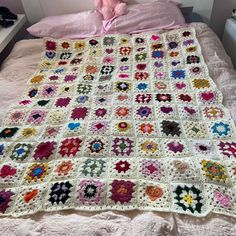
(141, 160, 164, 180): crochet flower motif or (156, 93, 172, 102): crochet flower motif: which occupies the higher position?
(141, 160, 164, 180): crochet flower motif

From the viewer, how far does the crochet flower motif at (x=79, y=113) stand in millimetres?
1316

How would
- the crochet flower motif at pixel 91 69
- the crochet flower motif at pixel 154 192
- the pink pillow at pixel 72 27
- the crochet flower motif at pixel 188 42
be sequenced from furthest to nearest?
1. the pink pillow at pixel 72 27
2. the crochet flower motif at pixel 188 42
3. the crochet flower motif at pixel 91 69
4. the crochet flower motif at pixel 154 192

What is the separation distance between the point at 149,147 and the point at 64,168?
1.18 feet

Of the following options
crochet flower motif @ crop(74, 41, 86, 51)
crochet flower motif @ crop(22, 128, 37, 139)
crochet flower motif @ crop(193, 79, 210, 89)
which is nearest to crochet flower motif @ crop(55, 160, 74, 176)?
crochet flower motif @ crop(22, 128, 37, 139)

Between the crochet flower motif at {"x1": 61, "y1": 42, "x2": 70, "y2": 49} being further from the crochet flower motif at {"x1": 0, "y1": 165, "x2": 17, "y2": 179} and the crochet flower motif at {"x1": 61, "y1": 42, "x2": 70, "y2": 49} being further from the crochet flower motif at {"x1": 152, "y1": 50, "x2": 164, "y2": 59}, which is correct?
the crochet flower motif at {"x1": 0, "y1": 165, "x2": 17, "y2": 179}

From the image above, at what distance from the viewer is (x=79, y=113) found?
4.39 feet

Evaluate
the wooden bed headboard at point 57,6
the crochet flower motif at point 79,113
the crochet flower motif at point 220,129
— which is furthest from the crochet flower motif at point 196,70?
the wooden bed headboard at point 57,6

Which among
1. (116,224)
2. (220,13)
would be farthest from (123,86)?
(220,13)

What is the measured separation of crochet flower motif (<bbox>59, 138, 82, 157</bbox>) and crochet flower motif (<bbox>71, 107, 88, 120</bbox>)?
0.54 ft

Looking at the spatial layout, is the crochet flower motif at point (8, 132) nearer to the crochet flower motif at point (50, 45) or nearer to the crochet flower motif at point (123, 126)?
the crochet flower motif at point (123, 126)

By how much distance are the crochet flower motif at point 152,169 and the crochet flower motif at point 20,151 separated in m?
0.50

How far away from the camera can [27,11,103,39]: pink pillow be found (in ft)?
6.47

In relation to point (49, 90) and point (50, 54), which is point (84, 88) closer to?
point (49, 90)

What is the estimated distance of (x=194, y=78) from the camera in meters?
1.49
